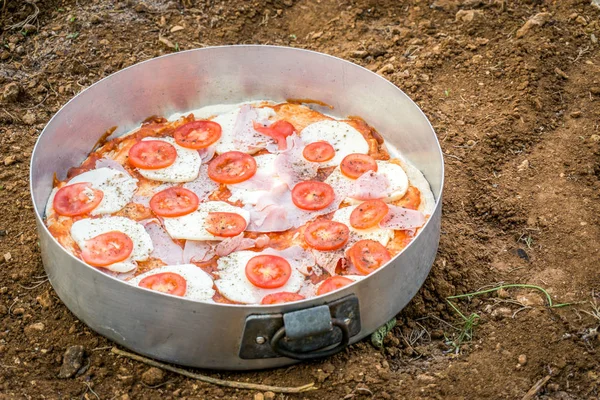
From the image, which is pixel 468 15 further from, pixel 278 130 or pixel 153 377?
pixel 153 377

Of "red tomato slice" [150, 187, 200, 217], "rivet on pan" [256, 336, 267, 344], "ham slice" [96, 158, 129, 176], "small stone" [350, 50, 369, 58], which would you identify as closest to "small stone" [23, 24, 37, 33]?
"ham slice" [96, 158, 129, 176]

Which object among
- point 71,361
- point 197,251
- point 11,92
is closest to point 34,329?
point 71,361

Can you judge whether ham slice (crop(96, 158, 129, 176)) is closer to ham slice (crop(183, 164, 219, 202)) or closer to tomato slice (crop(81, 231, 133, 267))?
ham slice (crop(183, 164, 219, 202))

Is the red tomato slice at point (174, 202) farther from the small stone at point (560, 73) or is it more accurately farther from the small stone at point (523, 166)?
the small stone at point (560, 73)

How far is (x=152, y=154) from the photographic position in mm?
4832

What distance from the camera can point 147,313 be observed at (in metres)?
3.52

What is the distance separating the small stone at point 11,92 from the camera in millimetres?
5605

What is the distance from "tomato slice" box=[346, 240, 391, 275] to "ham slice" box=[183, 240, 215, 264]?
829mm

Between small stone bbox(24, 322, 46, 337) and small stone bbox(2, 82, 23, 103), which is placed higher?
small stone bbox(2, 82, 23, 103)

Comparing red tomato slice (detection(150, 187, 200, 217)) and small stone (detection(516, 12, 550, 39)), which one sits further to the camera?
small stone (detection(516, 12, 550, 39))

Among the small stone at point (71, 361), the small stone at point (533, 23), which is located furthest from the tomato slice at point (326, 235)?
the small stone at point (533, 23)

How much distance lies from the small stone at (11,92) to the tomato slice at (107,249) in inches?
80.5

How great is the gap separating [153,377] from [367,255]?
138cm

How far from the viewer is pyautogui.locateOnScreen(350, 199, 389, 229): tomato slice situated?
4.34 metres
